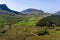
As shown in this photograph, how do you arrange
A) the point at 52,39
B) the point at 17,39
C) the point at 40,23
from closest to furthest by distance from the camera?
1. the point at 52,39
2. the point at 17,39
3. the point at 40,23

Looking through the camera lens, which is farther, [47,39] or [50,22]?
[50,22]

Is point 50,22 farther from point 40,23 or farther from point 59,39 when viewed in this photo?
point 59,39

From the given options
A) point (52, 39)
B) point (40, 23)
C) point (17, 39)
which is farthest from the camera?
point (40, 23)

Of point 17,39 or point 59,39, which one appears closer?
point 59,39

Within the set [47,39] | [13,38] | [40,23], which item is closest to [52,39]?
[47,39]

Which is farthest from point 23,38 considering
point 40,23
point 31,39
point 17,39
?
point 40,23

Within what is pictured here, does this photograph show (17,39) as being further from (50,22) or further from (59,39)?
(50,22)

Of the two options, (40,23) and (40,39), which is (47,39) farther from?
(40,23)

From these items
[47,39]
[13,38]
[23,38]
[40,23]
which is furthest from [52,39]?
[40,23]
